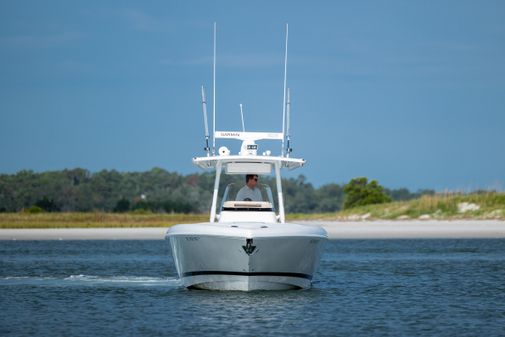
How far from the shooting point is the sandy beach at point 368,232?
60500 millimetres

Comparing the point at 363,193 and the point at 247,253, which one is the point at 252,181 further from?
the point at 363,193

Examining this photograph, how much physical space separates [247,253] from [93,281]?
9.38 m

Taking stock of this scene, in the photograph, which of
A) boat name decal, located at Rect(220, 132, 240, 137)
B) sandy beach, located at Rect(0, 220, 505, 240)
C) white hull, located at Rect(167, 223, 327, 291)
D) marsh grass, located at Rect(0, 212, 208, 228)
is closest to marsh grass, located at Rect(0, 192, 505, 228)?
marsh grass, located at Rect(0, 212, 208, 228)

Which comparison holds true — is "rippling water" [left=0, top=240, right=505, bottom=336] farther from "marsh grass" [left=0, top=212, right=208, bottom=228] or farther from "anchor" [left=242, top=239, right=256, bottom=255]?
"marsh grass" [left=0, top=212, right=208, bottom=228]

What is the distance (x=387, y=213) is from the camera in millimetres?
70875

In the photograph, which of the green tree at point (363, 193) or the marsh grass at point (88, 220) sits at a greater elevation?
the green tree at point (363, 193)

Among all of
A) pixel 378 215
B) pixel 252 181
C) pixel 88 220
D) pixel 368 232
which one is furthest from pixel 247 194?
pixel 88 220

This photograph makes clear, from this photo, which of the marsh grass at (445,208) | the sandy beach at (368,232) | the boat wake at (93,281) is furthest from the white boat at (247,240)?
the marsh grass at (445,208)

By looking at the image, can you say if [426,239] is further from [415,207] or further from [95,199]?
[95,199]

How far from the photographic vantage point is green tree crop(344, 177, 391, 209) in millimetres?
95812

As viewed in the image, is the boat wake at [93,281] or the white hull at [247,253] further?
the boat wake at [93,281]

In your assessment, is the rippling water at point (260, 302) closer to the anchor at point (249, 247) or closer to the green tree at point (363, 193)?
the anchor at point (249, 247)

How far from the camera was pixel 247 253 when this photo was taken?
22.9 meters

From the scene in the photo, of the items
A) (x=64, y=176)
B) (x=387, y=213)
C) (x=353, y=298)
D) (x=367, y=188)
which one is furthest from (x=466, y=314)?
(x=64, y=176)
